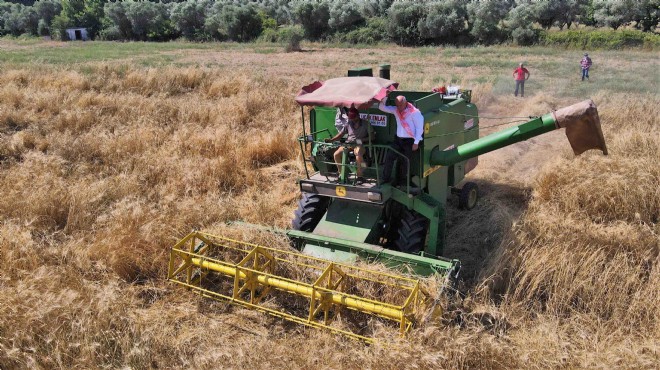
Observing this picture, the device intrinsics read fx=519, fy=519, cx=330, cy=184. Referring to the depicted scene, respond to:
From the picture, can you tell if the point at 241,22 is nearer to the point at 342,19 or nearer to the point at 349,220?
the point at 342,19

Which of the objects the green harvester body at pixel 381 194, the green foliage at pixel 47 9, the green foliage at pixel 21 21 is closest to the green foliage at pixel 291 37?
the green foliage at pixel 47 9

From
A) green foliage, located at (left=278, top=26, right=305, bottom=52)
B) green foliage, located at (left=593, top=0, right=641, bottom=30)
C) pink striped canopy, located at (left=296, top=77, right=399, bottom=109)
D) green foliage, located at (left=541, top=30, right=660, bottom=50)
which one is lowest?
pink striped canopy, located at (left=296, top=77, right=399, bottom=109)

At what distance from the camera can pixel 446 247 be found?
6930 millimetres

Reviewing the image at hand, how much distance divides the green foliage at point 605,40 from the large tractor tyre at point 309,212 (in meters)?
34.8

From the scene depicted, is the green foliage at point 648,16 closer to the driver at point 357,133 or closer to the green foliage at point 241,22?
the green foliage at point 241,22

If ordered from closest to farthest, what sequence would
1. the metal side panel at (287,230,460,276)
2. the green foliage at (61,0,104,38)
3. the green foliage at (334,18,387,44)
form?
1. the metal side panel at (287,230,460,276)
2. the green foliage at (334,18,387,44)
3. the green foliage at (61,0,104,38)

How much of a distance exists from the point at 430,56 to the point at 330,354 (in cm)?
3034

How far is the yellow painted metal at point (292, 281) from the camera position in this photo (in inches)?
185

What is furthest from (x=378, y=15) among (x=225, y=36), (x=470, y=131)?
(x=470, y=131)

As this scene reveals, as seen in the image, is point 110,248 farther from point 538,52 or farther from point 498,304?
point 538,52

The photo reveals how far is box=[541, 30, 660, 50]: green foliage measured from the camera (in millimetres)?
34438

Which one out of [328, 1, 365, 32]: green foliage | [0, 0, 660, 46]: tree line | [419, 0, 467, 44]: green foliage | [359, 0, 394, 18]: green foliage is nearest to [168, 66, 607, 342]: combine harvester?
[0, 0, 660, 46]: tree line

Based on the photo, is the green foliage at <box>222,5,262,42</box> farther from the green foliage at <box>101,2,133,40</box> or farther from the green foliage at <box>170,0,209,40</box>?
the green foliage at <box>101,2,133,40</box>

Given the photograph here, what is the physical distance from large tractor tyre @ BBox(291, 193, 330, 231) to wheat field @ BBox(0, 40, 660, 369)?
70 cm
